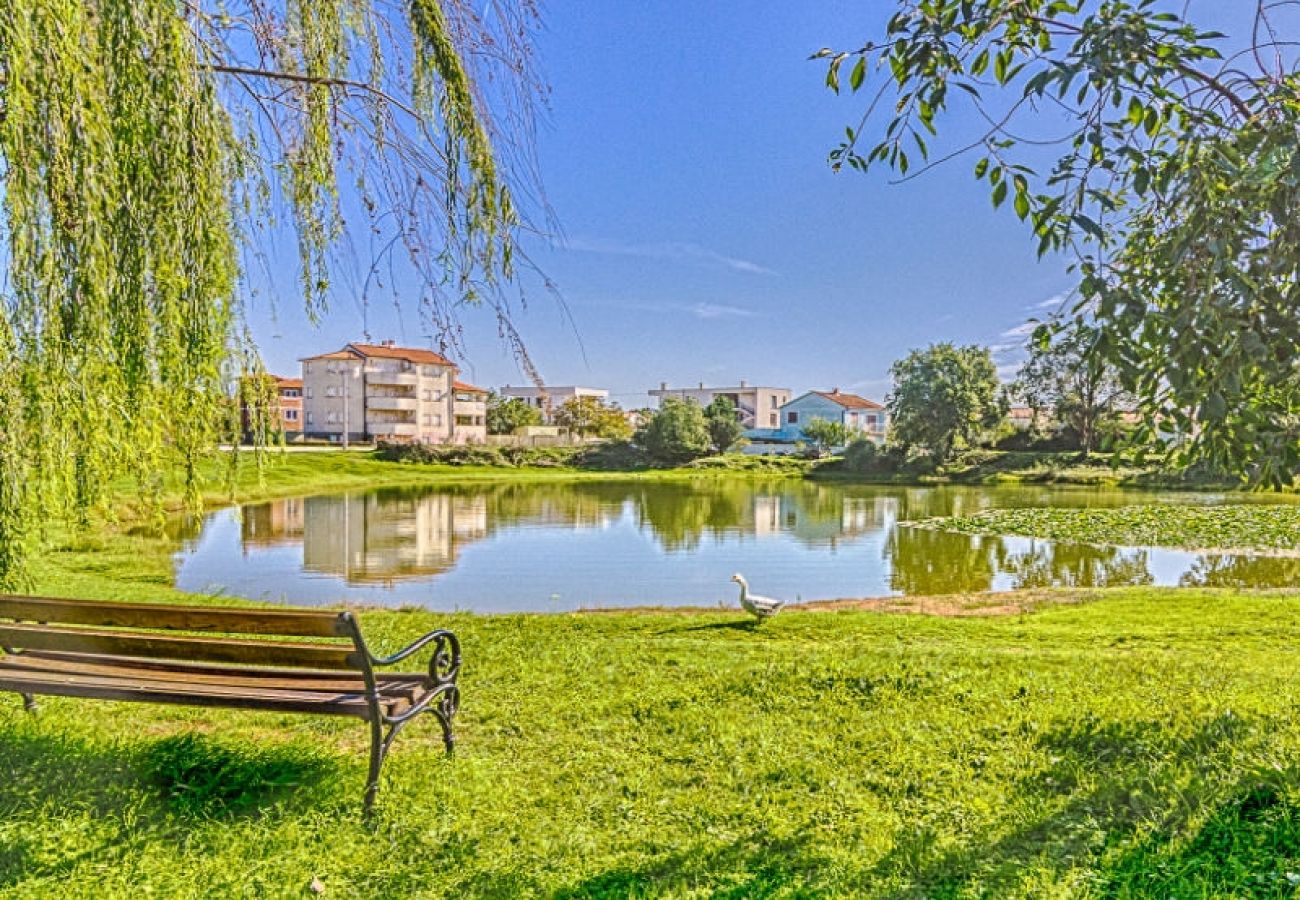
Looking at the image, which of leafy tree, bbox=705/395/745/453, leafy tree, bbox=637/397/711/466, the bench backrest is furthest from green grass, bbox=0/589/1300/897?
leafy tree, bbox=705/395/745/453

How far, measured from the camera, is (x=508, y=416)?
249 ft

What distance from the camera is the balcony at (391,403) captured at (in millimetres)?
60562

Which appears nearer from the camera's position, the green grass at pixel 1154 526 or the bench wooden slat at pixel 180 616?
the bench wooden slat at pixel 180 616

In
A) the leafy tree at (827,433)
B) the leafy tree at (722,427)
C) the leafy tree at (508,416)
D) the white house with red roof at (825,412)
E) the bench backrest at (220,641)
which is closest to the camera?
the bench backrest at (220,641)

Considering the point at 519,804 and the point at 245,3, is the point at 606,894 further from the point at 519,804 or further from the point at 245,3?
the point at 245,3

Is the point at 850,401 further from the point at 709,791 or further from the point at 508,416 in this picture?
the point at 709,791

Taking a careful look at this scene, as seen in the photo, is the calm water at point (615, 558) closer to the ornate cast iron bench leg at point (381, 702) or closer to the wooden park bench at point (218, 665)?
the wooden park bench at point (218, 665)

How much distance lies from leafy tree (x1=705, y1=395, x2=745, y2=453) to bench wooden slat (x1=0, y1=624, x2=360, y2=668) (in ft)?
207

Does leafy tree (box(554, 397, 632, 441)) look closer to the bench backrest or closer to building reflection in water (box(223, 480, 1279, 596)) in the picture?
building reflection in water (box(223, 480, 1279, 596))

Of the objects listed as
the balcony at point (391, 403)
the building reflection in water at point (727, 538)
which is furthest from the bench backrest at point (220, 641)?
the balcony at point (391, 403)

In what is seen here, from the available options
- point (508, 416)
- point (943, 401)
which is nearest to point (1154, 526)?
point (943, 401)

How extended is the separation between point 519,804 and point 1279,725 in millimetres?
3812

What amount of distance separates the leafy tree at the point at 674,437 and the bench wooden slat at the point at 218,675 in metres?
55.8

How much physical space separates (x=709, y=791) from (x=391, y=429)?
200ft
